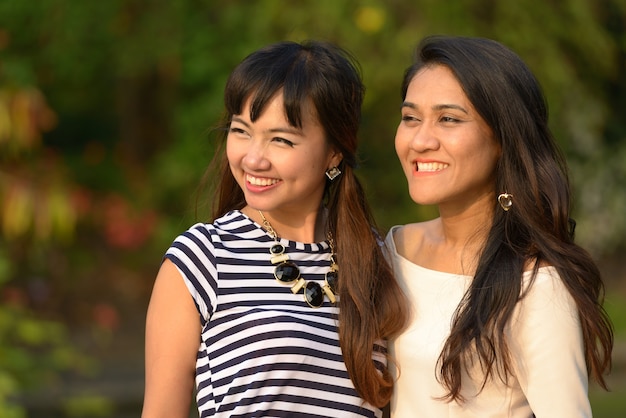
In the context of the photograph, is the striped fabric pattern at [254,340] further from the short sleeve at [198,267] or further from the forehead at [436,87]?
the forehead at [436,87]

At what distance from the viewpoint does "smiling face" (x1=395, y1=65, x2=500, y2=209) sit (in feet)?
11.1

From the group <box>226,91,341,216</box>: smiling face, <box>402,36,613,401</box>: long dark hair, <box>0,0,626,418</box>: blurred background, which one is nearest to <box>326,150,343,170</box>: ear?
<box>226,91,341,216</box>: smiling face

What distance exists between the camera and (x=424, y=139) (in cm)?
339

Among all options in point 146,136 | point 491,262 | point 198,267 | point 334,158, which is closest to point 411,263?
point 491,262

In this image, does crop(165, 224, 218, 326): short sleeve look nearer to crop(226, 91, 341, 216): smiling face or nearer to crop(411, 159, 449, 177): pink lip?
crop(226, 91, 341, 216): smiling face

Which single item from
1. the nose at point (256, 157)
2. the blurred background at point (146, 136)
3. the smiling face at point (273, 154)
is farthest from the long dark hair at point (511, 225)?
the blurred background at point (146, 136)

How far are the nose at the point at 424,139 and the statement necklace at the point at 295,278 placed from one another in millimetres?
469

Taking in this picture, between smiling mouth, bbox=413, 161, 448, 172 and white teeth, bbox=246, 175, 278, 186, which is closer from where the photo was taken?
white teeth, bbox=246, 175, 278, 186

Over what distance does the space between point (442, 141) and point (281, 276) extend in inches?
24.8

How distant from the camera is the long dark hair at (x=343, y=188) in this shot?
3.29m

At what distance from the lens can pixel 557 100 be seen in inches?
363

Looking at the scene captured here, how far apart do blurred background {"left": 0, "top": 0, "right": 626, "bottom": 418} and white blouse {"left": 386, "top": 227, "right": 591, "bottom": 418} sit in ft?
9.03

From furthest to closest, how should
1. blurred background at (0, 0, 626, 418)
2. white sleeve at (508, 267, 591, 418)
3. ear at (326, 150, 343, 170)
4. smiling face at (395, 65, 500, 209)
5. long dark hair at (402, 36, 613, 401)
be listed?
blurred background at (0, 0, 626, 418)
ear at (326, 150, 343, 170)
smiling face at (395, 65, 500, 209)
long dark hair at (402, 36, 613, 401)
white sleeve at (508, 267, 591, 418)

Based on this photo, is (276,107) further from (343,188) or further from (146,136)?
(146,136)
